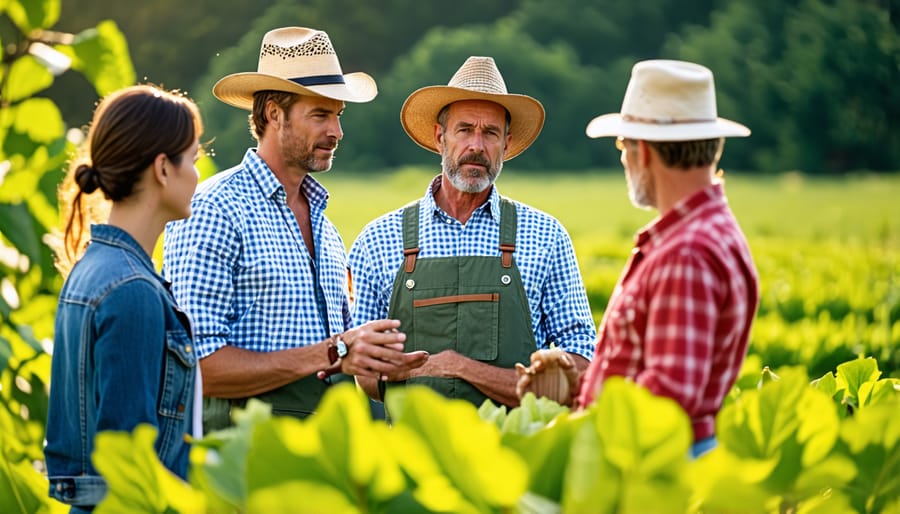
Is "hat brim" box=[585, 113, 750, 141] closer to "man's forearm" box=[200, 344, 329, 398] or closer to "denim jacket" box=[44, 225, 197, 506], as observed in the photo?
"denim jacket" box=[44, 225, 197, 506]

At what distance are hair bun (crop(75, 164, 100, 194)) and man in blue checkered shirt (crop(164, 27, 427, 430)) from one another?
86 centimetres

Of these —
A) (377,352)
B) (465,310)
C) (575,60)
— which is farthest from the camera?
(575,60)

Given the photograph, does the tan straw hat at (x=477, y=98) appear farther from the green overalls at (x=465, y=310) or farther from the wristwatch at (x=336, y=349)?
the wristwatch at (x=336, y=349)

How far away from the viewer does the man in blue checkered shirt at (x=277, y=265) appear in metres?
3.34

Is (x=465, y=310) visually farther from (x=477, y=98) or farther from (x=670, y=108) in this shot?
(x=670, y=108)

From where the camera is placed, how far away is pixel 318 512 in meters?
1.62

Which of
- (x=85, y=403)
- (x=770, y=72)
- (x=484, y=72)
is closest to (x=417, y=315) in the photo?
(x=484, y=72)

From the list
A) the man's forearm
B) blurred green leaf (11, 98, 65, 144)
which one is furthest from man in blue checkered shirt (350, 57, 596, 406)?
blurred green leaf (11, 98, 65, 144)

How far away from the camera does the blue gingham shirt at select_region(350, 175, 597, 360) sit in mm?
3807

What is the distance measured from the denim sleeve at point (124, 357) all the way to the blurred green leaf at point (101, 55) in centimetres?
248

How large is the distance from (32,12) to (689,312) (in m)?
3.44

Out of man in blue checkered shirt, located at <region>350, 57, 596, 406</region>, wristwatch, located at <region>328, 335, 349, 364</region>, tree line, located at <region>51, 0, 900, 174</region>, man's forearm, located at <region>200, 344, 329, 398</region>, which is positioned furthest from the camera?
tree line, located at <region>51, 0, 900, 174</region>

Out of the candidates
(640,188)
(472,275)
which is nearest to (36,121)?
(472,275)

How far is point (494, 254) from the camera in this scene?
3.89 m
